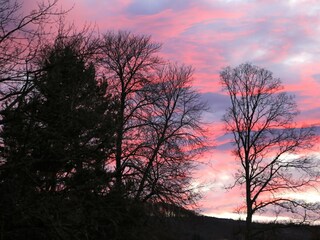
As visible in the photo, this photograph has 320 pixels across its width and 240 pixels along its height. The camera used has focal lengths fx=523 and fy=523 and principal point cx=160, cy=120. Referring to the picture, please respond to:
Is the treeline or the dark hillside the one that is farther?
the dark hillside

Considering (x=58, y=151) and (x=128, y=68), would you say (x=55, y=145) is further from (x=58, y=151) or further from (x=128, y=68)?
(x=128, y=68)

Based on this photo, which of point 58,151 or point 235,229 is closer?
point 58,151

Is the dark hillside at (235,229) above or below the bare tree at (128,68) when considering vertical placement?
below

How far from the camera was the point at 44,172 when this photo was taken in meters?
14.1

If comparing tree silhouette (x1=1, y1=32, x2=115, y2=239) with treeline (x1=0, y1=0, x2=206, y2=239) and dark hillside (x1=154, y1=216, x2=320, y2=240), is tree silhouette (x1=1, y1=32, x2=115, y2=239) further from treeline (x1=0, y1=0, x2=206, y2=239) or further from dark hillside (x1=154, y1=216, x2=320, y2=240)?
dark hillside (x1=154, y1=216, x2=320, y2=240)

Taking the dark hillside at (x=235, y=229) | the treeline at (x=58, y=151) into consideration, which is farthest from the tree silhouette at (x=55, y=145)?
the dark hillside at (x=235, y=229)

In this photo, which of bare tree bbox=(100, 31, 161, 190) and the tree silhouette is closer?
the tree silhouette

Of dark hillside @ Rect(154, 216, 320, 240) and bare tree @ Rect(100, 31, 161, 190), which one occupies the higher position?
bare tree @ Rect(100, 31, 161, 190)

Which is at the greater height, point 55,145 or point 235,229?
point 235,229

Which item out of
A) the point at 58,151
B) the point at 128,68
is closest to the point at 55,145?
the point at 58,151

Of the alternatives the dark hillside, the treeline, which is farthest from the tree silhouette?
the dark hillside

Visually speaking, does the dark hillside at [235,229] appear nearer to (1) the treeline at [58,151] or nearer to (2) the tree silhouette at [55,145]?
(1) the treeline at [58,151]

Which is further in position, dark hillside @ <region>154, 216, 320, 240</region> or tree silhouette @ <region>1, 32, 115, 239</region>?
dark hillside @ <region>154, 216, 320, 240</region>

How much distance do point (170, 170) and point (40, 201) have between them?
565 inches
